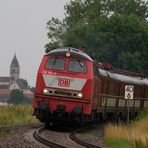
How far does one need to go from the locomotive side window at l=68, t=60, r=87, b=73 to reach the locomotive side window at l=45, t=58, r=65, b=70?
1.06 ft

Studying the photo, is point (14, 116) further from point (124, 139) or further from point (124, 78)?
point (124, 139)

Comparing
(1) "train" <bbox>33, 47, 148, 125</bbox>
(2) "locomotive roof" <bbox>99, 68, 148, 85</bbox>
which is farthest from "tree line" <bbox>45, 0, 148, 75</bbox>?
(1) "train" <bbox>33, 47, 148, 125</bbox>

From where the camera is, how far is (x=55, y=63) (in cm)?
2538

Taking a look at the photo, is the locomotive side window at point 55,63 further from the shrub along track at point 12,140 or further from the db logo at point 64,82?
the shrub along track at point 12,140

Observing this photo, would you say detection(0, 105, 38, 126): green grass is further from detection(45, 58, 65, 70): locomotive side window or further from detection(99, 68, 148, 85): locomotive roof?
detection(99, 68, 148, 85): locomotive roof

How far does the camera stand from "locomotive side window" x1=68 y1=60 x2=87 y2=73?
82.3 feet

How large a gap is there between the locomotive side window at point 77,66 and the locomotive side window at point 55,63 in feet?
1.06

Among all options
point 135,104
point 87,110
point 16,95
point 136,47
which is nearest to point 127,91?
point 87,110

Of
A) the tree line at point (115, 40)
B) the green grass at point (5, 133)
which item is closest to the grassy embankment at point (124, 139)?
the green grass at point (5, 133)

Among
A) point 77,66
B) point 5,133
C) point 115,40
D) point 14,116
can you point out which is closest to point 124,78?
point 14,116

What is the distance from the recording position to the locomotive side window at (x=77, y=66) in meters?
25.1

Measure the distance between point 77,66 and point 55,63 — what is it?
2.97 feet

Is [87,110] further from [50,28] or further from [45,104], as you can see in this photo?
[50,28]

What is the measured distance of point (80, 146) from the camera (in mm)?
19094
